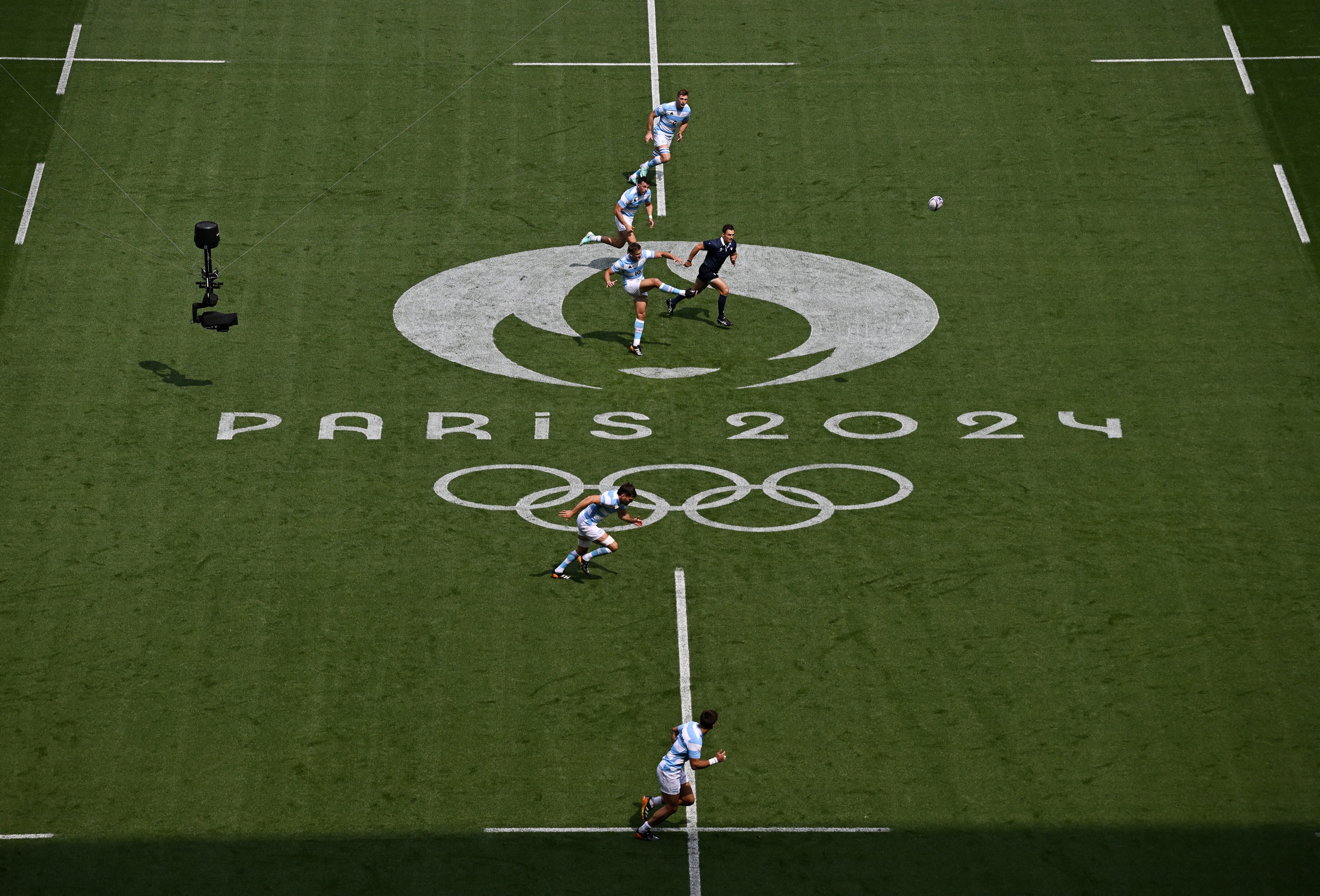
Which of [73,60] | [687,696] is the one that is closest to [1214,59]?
[687,696]

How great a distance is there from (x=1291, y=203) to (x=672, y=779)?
22581 millimetres

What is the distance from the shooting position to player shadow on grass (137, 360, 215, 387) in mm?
32875

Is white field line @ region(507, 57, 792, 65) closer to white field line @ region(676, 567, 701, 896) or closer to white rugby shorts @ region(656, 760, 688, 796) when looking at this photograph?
white field line @ region(676, 567, 701, 896)

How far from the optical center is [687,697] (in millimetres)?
26016

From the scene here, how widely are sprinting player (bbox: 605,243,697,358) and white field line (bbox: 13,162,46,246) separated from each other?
12219 millimetres

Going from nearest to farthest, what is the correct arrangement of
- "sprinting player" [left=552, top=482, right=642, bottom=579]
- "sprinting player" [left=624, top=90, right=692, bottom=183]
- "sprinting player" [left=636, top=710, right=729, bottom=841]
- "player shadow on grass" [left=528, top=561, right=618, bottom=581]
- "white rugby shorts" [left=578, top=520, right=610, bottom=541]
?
1. "sprinting player" [left=636, top=710, right=729, bottom=841]
2. "sprinting player" [left=552, top=482, right=642, bottom=579]
3. "white rugby shorts" [left=578, top=520, right=610, bottom=541]
4. "player shadow on grass" [left=528, top=561, right=618, bottom=581]
5. "sprinting player" [left=624, top=90, right=692, bottom=183]

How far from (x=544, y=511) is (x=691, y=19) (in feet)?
59.2

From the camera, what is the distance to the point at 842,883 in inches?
904

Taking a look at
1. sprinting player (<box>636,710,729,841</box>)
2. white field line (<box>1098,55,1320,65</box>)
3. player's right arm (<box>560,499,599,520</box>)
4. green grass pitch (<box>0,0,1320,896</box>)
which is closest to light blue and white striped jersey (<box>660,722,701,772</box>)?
sprinting player (<box>636,710,729,841</box>)

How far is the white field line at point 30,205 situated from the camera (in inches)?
1446

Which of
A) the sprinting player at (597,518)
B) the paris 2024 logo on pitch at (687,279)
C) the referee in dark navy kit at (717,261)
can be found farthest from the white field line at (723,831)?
the referee in dark navy kit at (717,261)

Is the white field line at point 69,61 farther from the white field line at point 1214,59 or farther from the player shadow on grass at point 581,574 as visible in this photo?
the player shadow on grass at point 581,574

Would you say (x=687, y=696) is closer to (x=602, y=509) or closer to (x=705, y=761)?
(x=602, y=509)

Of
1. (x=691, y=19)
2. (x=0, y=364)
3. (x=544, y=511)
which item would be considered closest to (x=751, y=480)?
(x=544, y=511)
